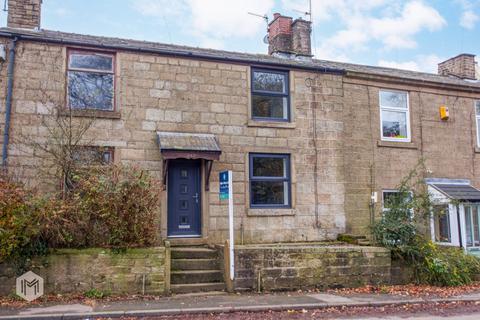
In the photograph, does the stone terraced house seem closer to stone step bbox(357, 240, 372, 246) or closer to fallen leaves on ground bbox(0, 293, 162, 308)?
stone step bbox(357, 240, 372, 246)

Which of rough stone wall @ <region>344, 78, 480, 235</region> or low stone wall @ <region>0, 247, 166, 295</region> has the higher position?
rough stone wall @ <region>344, 78, 480, 235</region>

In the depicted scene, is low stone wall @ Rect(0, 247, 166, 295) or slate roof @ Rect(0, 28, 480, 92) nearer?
low stone wall @ Rect(0, 247, 166, 295)

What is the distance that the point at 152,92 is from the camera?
12367 mm

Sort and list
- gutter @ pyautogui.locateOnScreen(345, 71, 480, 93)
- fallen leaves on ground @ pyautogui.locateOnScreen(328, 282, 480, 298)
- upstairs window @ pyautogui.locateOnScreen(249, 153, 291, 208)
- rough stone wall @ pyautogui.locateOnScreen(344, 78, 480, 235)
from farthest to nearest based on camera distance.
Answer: gutter @ pyautogui.locateOnScreen(345, 71, 480, 93) → rough stone wall @ pyautogui.locateOnScreen(344, 78, 480, 235) → upstairs window @ pyautogui.locateOnScreen(249, 153, 291, 208) → fallen leaves on ground @ pyautogui.locateOnScreen(328, 282, 480, 298)

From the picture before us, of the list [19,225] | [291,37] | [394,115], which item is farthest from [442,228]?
[19,225]

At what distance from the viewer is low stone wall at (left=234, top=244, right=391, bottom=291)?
10203mm

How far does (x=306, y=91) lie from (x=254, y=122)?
1.97m

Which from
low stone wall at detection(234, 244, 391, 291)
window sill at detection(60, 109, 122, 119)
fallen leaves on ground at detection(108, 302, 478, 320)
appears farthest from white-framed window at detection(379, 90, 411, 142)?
window sill at detection(60, 109, 122, 119)

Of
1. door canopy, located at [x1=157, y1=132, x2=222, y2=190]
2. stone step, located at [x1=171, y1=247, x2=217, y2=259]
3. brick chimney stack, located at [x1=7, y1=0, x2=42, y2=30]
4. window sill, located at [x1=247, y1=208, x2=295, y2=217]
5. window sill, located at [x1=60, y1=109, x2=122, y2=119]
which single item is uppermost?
brick chimney stack, located at [x1=7, y1=0, x2=42, y2=30]

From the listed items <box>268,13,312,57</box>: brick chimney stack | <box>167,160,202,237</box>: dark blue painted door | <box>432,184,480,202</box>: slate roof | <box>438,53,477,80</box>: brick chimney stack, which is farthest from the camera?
<box>438,53,477,80</box>: brick chimney stack

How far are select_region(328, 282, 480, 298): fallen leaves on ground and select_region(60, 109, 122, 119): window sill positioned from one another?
6785mm

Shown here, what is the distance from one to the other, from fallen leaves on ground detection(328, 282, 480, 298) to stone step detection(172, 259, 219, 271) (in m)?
2.74

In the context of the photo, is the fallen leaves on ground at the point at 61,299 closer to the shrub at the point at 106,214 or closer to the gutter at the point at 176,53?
the shrub at the point at 106,214

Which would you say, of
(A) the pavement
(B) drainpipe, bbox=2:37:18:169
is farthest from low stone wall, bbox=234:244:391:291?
(B) drainpipe, bbox=2:37:18:169
